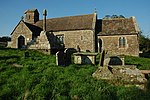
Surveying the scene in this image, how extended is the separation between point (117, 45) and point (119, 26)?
378 centimetres

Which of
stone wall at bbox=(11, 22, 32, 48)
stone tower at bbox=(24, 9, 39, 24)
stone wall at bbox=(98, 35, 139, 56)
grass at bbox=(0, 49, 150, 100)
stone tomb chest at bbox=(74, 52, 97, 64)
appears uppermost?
stone tower at bbox=(24, 9, 39, 24)

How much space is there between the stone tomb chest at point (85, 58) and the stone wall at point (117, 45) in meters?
19.2

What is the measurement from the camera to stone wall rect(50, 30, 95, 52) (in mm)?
36531

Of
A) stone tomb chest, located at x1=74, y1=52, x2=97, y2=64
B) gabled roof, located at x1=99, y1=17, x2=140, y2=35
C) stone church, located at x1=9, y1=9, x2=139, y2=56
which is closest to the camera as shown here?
stone tomb chest, located at x1=74, y1=52, x2=97, y2=64

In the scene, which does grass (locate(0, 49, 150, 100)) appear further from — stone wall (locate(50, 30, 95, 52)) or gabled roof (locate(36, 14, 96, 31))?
gabled roof (locate(36, 14, 96, 31))

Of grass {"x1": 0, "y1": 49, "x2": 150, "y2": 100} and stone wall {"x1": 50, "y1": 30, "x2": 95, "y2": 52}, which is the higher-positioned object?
stone wall {"x1": 50, "y1": 30, "x2": 95, "y2": 52}

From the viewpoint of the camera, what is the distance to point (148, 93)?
933cm

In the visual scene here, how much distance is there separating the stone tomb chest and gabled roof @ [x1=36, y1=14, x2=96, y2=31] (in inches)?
789

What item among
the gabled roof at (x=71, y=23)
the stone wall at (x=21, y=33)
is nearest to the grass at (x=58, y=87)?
the stone wall at (x=21, y=33)

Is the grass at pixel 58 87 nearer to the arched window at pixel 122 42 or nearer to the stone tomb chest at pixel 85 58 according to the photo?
the stone tomb chest at pixel 85 58

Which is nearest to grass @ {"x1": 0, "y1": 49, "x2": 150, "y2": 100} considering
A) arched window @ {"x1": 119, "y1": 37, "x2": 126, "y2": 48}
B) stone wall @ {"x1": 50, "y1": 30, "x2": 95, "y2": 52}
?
stone wall @ {"x1": 50, "y1": 30, "x2": 95, "y2": 52}

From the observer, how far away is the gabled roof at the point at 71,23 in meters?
37.9

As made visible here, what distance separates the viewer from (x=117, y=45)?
119 ft

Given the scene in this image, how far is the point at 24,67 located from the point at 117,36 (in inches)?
1010
